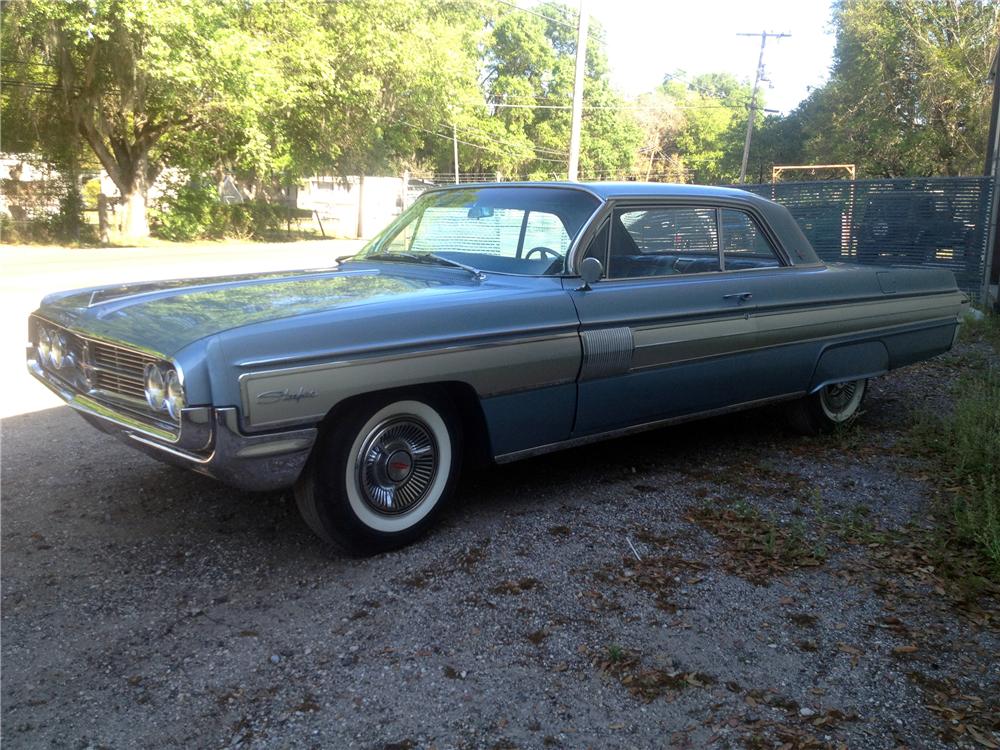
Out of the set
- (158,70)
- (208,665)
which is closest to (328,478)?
(208,665)

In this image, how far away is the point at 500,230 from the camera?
452 centimetres

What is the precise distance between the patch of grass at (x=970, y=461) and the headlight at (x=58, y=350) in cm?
402

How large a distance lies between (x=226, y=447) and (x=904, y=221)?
11.3 metres

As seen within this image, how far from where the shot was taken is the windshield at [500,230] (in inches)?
172

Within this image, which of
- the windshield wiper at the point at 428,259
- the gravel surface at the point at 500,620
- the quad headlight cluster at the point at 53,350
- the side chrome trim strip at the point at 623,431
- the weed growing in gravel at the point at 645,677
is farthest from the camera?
the windshield wiper at the point at 428,259

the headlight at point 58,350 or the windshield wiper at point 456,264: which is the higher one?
the windshield wiper at point 456,264

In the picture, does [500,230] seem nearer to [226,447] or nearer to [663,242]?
[663,242]

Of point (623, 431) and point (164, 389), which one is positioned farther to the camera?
point (623, 431)

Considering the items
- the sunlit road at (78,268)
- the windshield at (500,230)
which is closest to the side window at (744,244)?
the windshield at (500,230)

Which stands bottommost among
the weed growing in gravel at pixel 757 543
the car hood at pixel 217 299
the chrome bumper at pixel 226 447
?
the weed growing in gravel at pixel 757 543

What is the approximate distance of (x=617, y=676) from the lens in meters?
2.84

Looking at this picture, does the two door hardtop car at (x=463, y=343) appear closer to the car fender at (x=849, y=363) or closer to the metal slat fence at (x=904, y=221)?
the car fender at (x=849, y=363)

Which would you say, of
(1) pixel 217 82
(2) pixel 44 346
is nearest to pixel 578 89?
(1) pixel 217 82

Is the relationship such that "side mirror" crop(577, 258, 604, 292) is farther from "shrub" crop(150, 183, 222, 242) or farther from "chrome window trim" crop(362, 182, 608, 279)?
"shrub" crop(150, 183, 222, 242)
